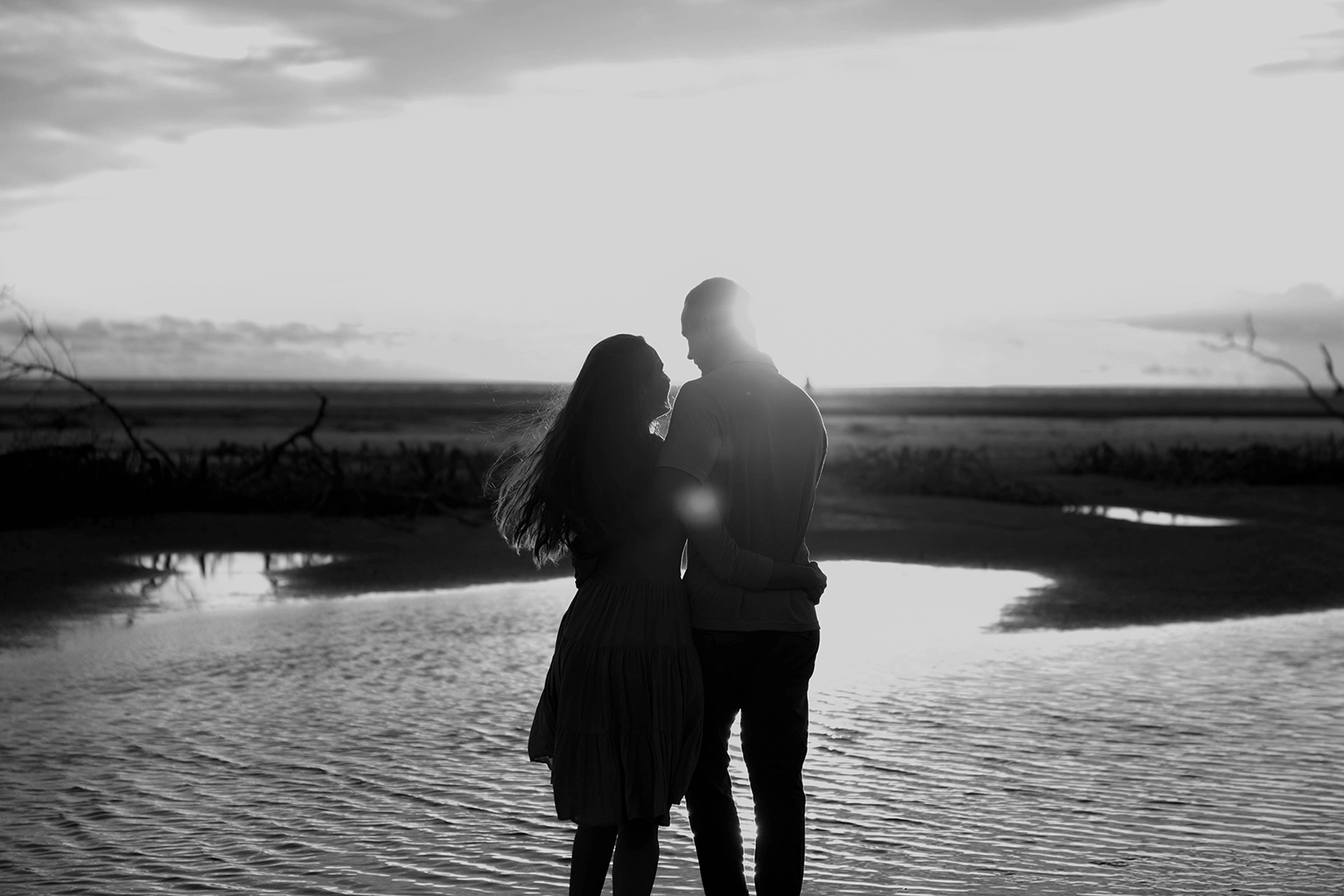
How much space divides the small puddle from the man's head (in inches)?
315

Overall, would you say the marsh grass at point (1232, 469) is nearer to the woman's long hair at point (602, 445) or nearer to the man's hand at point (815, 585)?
the man's hand at point (815, 585)

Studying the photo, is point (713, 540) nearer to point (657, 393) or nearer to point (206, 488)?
point (657, 393)

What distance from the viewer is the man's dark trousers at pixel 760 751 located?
412cm

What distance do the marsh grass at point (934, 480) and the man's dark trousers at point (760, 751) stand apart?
16539 millimetres

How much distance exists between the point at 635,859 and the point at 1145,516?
1640 centimetres

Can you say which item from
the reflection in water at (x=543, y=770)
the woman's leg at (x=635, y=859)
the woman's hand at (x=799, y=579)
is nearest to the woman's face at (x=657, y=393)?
the woman's hand at (x=799, y=579)

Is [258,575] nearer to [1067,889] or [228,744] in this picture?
[228,744]

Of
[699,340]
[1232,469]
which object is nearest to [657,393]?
[699,340]

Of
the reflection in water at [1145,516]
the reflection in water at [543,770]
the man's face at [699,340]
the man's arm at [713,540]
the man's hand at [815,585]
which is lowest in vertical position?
the reflection in water at [543,770]

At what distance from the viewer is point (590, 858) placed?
402 cm

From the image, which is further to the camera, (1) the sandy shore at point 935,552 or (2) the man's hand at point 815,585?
(1) the sandy shore at point 935,552

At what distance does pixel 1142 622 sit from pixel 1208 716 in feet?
11.6

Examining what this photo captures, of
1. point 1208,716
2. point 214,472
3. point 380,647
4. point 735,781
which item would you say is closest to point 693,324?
point 735,781

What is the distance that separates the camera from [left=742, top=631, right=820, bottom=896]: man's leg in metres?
4.13
